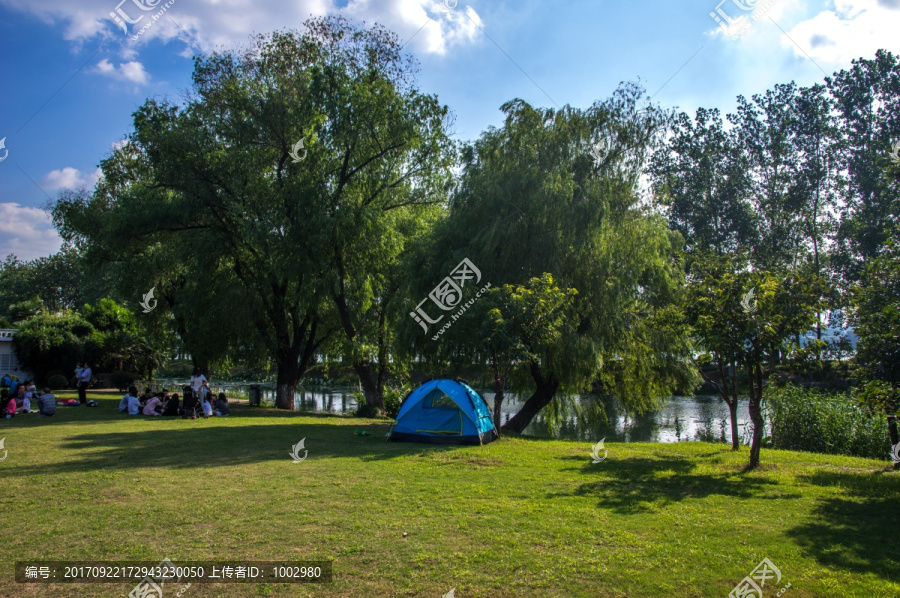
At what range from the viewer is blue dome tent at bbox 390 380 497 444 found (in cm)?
1472

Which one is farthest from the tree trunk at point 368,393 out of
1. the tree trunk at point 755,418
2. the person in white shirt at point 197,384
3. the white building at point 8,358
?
the white building at point 8,358

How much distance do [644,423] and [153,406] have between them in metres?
22.0

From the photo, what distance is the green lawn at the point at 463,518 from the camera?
5383mm

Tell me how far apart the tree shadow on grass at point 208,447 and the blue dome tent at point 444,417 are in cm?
53

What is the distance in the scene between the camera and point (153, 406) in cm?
2027

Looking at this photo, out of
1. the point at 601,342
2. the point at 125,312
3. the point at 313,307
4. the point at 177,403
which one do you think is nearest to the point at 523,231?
the point at 601,342

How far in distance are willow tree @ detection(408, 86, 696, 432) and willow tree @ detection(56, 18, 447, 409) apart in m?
4.72

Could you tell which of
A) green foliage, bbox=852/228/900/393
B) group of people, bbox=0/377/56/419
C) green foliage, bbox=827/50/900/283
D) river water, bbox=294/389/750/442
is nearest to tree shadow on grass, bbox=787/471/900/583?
green foliage, bbox=852/228/900/393

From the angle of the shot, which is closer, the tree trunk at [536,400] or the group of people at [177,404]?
the tree trunk at [536,400]

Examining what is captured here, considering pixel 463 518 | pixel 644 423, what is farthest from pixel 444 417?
pixel 644 423

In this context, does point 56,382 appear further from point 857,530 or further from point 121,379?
point 857,530

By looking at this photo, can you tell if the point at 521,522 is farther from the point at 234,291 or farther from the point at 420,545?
the point at 234,291

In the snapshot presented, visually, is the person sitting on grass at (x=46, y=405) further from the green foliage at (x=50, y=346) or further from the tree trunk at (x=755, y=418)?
the tree trunk at (x=755, y=418)

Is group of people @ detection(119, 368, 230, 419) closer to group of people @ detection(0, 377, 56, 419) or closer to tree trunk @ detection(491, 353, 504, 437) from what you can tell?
group of people @ detection(0, 377, 56, 419)
